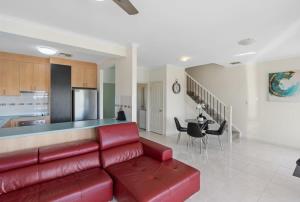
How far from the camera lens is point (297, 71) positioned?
4.21 meters

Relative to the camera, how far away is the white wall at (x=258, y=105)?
435cm

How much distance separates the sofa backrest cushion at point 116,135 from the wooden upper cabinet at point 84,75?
2.92m

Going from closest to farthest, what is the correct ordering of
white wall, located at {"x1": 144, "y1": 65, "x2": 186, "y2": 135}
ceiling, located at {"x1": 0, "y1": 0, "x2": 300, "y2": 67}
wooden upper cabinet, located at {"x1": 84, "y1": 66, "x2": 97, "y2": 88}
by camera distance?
ceiling, located at {"x1": 0, "y1": 0, "x2": 300, "y2": 67} < wooden upper cabinet, located at {"x1": 84, "y1": 66, "x2": 97, "y2": 88} < white wall, located at {"x1": 144, "y1": 65, "x2": 186, "y2": 135}

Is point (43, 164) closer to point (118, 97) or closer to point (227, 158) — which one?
point (118, 97)

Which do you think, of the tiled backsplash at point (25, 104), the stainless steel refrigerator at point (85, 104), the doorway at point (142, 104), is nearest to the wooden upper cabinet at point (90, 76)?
the stainless steel refrigerator at point (85, 104)

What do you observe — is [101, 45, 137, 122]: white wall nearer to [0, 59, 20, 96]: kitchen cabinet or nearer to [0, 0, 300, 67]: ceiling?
[0, 0, 300, 67]: ceiling

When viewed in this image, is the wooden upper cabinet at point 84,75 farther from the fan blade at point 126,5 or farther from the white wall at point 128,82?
the fan blade at point 126,5

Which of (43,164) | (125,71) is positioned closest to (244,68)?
(125,71)

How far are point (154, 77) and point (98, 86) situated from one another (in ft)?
7.08

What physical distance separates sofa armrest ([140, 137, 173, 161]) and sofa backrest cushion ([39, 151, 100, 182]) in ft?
2.69

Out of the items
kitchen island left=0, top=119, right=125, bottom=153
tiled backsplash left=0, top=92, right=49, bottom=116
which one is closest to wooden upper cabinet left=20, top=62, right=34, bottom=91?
tiled backsplash left=0, top=92, right=49, bottom=116

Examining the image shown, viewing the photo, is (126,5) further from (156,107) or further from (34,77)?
(156,107)

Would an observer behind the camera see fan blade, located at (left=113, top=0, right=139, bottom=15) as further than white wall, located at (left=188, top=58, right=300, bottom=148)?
No

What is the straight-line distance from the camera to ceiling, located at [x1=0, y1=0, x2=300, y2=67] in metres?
1.97
